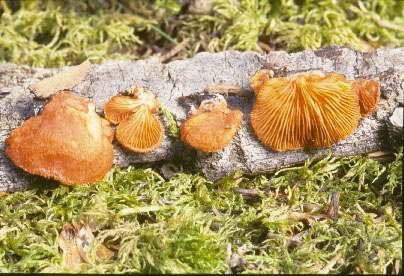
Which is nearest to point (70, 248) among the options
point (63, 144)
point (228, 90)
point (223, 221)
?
point (63, 144)

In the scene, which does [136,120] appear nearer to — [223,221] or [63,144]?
[63,144]

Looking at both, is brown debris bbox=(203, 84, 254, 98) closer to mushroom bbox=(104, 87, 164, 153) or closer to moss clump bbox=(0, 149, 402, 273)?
mushroom bbox=(104, 87, 164, 153)

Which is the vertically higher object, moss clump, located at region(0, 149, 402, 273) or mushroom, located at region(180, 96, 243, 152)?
mushroom, located at region(180, 96, 243, 152)

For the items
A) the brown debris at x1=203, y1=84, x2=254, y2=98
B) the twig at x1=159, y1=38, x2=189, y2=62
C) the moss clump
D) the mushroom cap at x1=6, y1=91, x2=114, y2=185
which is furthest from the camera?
the twig at x1=159, y1=38, x2=189, y2=62

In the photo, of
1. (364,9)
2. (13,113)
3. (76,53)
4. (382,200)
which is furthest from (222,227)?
(364,9)

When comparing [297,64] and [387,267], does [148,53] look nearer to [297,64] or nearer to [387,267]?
[297,64]

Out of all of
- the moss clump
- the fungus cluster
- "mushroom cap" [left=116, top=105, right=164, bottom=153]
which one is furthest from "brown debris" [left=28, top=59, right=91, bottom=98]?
the fungus cluster

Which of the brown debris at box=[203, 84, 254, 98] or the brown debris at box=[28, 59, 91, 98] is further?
the brown debris at box=[203, 84, 254, 98]
